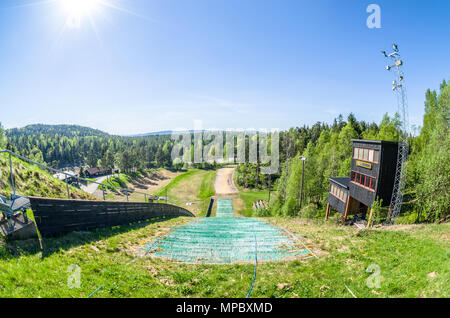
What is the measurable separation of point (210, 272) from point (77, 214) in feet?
20.6

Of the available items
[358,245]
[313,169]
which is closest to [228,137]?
[313,169]

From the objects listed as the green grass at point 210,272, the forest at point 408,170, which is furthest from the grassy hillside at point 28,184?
the forest at point 408,170

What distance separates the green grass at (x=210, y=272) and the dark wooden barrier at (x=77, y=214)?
524mm

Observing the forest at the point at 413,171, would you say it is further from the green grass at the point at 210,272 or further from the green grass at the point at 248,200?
the green grass at the point at 210,272

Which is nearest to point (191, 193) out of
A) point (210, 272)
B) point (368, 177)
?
point (368, 177)

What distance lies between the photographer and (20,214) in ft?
24.0

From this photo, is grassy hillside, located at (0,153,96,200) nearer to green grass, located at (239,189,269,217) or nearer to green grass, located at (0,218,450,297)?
green grass, located at (0,218,450,297)

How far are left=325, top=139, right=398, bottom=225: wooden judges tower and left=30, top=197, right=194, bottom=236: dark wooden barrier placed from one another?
67.8ft

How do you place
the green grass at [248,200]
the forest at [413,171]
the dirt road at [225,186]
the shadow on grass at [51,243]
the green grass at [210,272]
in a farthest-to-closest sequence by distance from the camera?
the dirt road at [225,186] → the green grass at [248,200] → the forest at [413,171] → the shadow on grass at [51,243] → the green grass at [210,272]

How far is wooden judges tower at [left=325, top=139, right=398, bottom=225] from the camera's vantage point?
18625 mm

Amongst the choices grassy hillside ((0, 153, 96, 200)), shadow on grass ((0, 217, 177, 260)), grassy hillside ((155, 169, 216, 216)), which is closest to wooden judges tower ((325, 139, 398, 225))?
shadow on grass ((0, 217, 177, 260))

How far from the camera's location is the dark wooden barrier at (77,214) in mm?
7402
